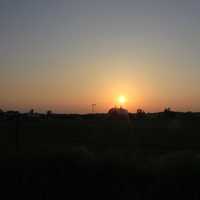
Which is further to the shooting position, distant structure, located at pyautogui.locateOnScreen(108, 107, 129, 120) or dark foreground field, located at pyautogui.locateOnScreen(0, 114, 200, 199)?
distant structure, located at pyautogui.locateOnScreen(108, 107, 129, 120)

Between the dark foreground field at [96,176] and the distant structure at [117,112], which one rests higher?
the distant structure at [117,112]

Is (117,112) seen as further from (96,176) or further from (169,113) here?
(96,176)

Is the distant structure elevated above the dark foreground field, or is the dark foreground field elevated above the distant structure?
the distant structure

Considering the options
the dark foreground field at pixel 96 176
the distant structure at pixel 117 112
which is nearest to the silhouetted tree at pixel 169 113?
the distant structure at pixel 117 112

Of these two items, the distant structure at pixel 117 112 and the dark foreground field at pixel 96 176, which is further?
the distant structure at pixel 117 112

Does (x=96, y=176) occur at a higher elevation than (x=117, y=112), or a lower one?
lower

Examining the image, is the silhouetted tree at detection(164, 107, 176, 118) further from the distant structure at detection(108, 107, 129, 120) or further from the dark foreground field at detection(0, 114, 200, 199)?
the dark foreground field at detection(0, 114, 200, 199)

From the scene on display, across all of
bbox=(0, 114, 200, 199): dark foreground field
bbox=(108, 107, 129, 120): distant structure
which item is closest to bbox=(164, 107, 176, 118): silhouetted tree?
bbox=(108, 107, 129, 120): distant structure

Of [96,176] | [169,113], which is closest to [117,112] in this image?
[169,113]

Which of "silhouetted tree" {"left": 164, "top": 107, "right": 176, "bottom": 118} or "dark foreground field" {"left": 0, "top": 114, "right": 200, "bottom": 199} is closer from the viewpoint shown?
"dark foreground field" {"left": 0, "top": 114, "right": 200, "bottom": 199}

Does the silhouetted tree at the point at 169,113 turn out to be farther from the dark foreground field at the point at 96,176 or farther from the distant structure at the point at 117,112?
the dark foreground field at the point at 96,176

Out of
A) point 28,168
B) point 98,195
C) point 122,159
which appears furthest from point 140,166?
point 28,168

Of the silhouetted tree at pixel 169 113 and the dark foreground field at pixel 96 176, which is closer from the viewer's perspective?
the dark foreground field at pixel 96 176

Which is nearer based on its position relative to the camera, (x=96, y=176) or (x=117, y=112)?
(x=96, y=176)
